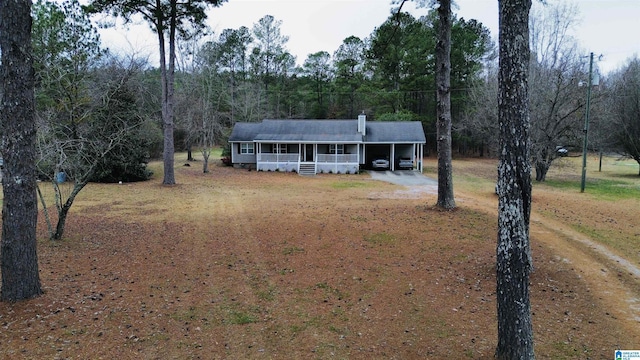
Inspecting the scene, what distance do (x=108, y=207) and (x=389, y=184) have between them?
46.5 feet

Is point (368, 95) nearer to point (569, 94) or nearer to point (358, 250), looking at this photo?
point (569, 94)

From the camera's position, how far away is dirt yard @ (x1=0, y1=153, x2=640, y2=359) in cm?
459

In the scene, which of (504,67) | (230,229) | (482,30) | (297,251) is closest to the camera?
(504,67)

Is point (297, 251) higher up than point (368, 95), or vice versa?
point (368, 95)

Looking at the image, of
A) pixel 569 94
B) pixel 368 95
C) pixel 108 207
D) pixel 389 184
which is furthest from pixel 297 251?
pixel 368 95

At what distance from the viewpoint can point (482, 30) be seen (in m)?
39.3

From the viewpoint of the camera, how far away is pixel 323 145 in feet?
97.9

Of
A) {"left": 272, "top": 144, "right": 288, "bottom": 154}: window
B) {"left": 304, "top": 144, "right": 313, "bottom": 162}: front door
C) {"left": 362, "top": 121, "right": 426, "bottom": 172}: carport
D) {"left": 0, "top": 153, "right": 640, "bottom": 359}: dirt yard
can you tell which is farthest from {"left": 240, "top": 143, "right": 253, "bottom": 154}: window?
{"left": 0, "top": 153, "right": 640, "bottom": 359}: dirt yard

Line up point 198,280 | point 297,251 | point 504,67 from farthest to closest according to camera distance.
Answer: point 297,251
point 198,280
point 504,67

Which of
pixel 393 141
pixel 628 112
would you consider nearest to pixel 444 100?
pixel 393 141

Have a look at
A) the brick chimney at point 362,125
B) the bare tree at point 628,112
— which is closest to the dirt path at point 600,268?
the brick chimney at point 362,125

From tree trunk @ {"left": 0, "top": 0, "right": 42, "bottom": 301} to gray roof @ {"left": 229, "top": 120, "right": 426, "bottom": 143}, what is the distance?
22.9 metres

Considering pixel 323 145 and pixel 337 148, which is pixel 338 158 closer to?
pixel 337 148

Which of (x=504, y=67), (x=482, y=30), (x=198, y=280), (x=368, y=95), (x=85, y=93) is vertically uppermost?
(x=482, y=30)
